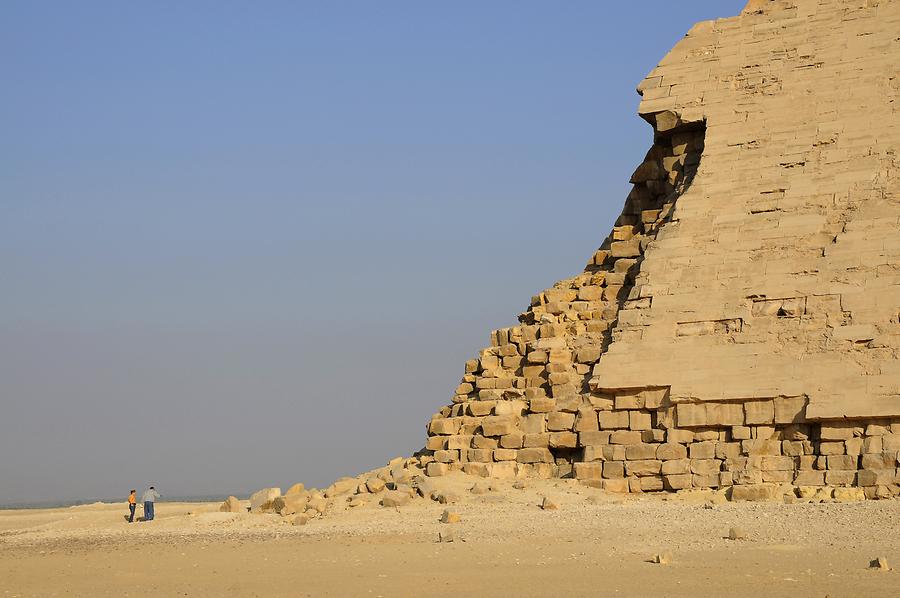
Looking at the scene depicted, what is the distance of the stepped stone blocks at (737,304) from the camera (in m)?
15.6

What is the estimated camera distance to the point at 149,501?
19.0 meters

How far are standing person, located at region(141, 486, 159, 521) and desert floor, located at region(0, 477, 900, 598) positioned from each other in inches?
79.0

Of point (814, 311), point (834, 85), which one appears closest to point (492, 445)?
point (814, 311)

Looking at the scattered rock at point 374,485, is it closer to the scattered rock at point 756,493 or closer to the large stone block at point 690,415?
the large stone block at point 690,415

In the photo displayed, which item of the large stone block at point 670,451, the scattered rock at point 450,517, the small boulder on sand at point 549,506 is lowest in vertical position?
the scattered rock at point 450,517

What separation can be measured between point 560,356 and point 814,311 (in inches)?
134

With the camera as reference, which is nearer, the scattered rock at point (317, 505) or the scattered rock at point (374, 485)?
the scattered rock at point (317, 505)

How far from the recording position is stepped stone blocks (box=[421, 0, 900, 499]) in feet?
51.2

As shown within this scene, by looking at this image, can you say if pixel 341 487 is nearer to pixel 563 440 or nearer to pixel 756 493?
pixel 563 440

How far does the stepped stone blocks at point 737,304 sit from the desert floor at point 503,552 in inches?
34.7

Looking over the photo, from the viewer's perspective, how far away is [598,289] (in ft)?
62.4

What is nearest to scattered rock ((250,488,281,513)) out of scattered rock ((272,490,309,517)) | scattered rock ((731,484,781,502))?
scattered rock ((272,490,309,517))

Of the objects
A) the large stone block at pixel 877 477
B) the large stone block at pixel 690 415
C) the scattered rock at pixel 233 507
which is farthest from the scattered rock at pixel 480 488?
the large stone block at pixel 877 477

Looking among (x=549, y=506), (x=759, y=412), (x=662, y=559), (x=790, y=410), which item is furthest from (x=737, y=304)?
(x=662, y=559)
